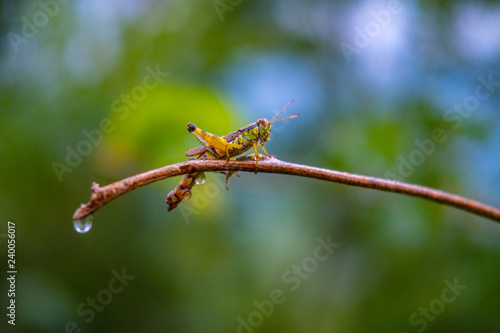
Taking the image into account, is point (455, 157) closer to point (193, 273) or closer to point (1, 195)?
point (193, 273)

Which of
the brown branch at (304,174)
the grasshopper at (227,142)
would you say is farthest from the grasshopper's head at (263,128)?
the brown branch at (304,174)

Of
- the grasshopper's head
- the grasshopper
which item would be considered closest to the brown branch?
the grasshopper

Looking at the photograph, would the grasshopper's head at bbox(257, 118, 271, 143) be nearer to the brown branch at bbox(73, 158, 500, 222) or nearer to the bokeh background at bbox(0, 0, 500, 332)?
the bokeh background at bbox(0, 0, 500, 332)

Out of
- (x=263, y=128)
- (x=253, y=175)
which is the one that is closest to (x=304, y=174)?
(x=263, y=128)

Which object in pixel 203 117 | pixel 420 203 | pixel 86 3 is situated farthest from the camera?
pixel 86 3

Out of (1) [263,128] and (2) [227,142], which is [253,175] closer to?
(1) [263,128]

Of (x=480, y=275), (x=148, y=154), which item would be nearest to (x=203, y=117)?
(x=148, y=154)
